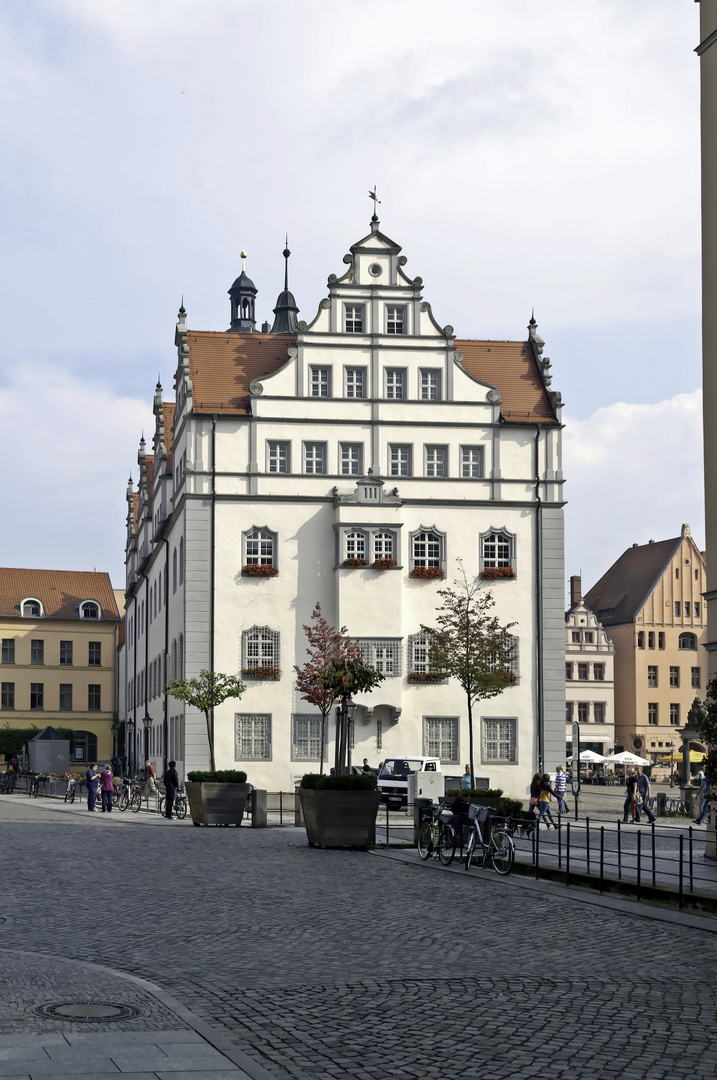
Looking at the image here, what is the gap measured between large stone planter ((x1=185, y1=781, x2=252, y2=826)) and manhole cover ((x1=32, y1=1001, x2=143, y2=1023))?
80.3 ft

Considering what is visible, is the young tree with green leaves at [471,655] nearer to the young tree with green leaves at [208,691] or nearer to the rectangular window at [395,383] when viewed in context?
the young tree with green leaves at [208,691]

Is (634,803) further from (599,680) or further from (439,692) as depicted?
(599,680)

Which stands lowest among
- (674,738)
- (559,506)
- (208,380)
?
(674,738)

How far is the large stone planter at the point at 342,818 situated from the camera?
84.8 ft

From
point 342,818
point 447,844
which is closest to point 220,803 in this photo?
point 342,818

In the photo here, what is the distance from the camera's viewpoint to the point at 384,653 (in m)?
48.9

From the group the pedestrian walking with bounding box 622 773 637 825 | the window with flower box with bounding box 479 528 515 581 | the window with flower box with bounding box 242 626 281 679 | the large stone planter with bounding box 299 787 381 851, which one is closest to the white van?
the window with flower box with bounding box 242 626 281 679

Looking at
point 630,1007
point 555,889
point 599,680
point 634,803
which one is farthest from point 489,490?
point 599,680

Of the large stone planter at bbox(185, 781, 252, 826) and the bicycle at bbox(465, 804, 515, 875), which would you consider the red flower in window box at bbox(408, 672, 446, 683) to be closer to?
the large stone planter at bbox(185, 781, 252, 826)

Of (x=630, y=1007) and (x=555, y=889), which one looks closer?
(x=630, y=1007)

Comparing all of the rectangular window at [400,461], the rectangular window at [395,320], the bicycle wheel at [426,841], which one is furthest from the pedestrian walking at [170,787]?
the rectangular window at [395,320]

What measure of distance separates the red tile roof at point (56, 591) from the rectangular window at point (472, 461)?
4971 cm

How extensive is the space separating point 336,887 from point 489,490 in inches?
1318

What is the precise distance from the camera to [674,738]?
318ft
